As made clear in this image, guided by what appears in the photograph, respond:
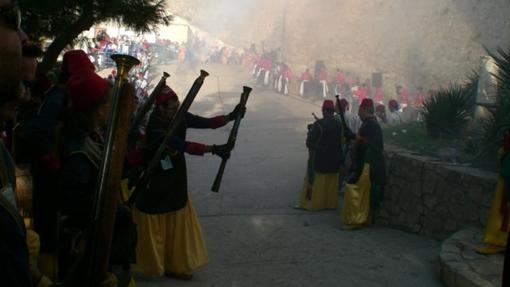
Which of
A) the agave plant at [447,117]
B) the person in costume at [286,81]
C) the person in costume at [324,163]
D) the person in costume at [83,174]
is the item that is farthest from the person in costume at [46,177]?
the person in costume at [286,81]

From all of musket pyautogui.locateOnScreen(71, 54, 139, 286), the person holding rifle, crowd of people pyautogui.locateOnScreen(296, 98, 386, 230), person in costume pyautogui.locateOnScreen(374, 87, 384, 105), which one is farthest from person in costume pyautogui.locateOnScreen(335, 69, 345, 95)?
musket pyautogui.locateOnScreen(71, 54, 139, 286)

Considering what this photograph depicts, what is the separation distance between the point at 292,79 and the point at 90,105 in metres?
25.5

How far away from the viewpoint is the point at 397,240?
676cm

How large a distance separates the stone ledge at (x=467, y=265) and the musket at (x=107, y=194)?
145 inches

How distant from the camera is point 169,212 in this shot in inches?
184

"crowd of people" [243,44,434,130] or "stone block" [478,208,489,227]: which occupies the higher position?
"crowd of people" [243,44,434,130]

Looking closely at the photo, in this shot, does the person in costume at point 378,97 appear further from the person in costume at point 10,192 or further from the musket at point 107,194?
the person in costume at point 10,192

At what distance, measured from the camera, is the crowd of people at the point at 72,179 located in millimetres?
1224

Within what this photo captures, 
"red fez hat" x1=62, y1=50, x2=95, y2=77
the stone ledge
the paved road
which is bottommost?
the paved road

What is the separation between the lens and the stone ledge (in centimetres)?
453

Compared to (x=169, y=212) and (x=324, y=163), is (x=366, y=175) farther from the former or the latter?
(x=169, y=212)

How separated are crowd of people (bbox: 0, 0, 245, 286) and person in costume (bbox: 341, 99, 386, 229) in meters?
2.75

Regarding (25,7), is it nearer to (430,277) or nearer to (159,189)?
(159,189)

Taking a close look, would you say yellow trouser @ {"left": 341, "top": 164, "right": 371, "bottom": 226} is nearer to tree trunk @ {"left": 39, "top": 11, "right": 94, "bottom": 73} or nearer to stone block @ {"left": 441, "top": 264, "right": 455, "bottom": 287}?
stone block @ {"left": 441, "top": 264, "right": 455, "bottom": 287}
